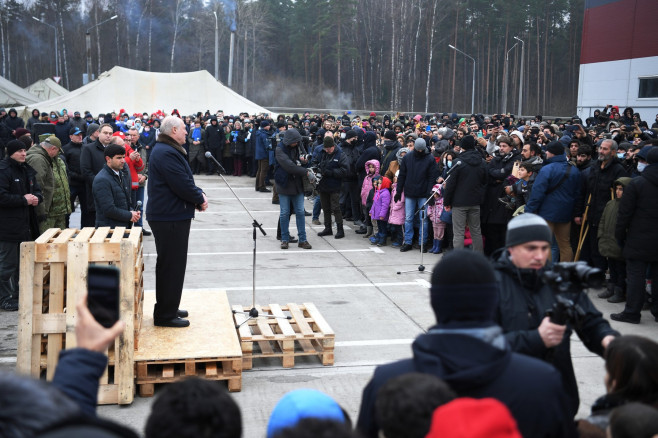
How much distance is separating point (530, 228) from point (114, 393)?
A: 3706mm

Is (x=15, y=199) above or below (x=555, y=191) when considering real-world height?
below

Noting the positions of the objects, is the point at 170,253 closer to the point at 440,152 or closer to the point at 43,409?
the point at 43,409

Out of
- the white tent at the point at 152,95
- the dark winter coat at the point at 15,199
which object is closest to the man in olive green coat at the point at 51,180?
the dark winter coat at the point at 15,199

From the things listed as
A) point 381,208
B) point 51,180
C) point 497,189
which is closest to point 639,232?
point 497,189

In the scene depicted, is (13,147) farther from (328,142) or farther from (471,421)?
(471,421)

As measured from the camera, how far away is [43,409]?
5.89ft

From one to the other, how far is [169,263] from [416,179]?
6.07m

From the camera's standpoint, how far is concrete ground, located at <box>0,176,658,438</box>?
596 centimetres

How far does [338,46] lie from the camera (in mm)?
61656

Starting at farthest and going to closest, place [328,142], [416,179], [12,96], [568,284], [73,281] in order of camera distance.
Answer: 1. [12,96]
2. [328,142]
3. [416,179]
4. [73,281]
5. [568,284]

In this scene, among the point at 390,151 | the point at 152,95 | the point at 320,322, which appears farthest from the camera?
the point at 152,95

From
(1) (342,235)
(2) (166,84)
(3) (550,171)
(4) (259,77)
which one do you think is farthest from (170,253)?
(4) (259,77)

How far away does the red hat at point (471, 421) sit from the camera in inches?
79.7

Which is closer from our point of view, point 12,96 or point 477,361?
point 477,361
